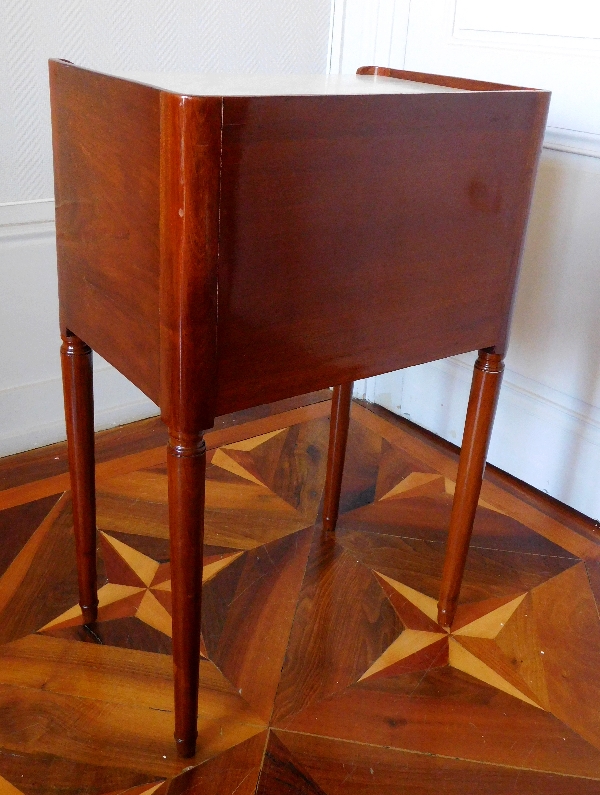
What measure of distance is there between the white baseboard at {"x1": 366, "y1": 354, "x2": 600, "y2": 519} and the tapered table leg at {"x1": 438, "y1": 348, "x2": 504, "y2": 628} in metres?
0.44

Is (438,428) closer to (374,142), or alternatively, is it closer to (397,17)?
(397,17)

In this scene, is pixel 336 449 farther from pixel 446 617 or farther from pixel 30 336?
pixel 30 336

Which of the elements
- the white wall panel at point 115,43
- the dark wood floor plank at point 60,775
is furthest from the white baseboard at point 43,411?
the dark wood floor plank at point 60,775

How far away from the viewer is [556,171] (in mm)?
1374

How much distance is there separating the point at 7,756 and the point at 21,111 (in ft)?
3.34

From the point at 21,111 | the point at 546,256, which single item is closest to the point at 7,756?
the point at 21,111

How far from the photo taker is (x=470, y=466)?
3.40ft

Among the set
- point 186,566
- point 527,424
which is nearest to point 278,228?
point 186,566

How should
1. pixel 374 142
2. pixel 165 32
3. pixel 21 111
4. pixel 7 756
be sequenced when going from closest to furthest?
pixel 374 142
pixel 7 756
pixel 21 111
pixel 165 32

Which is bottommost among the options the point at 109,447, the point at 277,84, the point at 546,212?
the point at 109,447

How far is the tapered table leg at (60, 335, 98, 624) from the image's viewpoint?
3.09ft

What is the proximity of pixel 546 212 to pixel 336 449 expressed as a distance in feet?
1.86

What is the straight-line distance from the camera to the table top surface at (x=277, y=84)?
2.39 feet

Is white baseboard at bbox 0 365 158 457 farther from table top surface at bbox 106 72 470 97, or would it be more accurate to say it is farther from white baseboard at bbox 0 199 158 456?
table top surface at bbox 106 72 470 97
